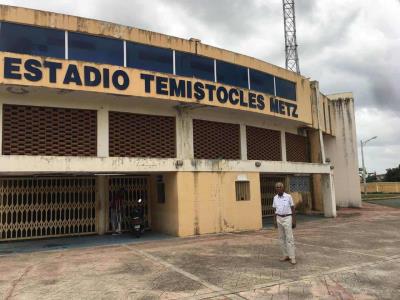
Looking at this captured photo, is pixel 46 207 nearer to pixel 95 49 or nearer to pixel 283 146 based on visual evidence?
pixel 95 49

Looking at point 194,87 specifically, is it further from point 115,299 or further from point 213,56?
point 115,299

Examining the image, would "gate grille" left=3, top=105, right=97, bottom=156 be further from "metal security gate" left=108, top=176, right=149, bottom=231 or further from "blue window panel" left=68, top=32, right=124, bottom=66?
"metal security gate" left=108, top=176, right=149, bottom=231

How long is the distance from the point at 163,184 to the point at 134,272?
20.2 ft

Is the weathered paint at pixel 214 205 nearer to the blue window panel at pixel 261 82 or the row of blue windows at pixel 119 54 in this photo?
the blue window panel at pixel 261 82

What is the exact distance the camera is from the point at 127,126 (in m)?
12.3

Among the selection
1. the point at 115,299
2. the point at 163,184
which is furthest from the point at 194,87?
the point at 115,299

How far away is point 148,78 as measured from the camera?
1179 centimetres

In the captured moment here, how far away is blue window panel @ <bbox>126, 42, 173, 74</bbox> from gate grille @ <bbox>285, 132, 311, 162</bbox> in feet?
24.7

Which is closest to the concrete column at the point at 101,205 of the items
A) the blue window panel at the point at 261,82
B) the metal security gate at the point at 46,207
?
the metal security gate at the point at 46,207

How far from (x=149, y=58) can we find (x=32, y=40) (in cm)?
347

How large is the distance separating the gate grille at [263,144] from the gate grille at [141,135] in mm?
3793

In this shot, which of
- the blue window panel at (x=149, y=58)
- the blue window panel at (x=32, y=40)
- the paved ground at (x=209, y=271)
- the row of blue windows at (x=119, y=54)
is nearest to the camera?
the paved ground at (x=209, y=271)

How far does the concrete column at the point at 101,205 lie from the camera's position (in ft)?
43.1

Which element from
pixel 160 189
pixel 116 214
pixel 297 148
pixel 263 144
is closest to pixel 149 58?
pixel 160 189
